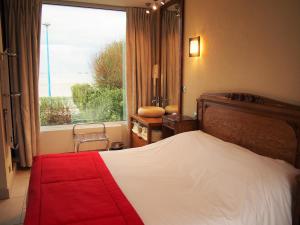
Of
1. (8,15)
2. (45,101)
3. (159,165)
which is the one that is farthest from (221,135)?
(8,15)

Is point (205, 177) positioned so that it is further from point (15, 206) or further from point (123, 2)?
point (123, 2)

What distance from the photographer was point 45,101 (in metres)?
4.16

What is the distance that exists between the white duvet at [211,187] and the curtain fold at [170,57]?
148cm

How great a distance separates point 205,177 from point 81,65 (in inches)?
123

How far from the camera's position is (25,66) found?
3639mm

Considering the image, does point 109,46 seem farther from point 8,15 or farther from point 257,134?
point 257,134

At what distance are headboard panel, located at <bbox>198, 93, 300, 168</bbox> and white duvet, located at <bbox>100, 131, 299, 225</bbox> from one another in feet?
0.48

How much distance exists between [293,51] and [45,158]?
7.54 ft


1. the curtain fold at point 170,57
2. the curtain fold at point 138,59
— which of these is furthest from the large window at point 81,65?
the curtain fold at point 170,57

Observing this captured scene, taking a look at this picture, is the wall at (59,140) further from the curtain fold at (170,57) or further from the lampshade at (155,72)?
the curtain fold at (170,57)

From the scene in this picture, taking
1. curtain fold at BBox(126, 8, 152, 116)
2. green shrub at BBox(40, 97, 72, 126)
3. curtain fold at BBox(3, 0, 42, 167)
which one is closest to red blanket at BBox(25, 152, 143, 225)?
curtain fold at BBox(3, 0, 42, 167)

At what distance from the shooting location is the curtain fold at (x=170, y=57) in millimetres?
3518

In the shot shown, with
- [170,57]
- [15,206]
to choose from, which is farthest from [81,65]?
[15,206]

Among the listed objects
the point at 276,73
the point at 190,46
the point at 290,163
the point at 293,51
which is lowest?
the point at 290,163
